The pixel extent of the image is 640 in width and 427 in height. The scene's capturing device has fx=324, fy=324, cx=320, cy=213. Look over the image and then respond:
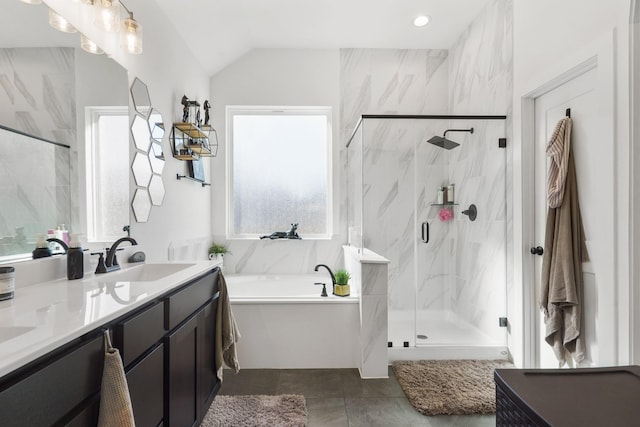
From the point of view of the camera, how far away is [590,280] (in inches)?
71.7

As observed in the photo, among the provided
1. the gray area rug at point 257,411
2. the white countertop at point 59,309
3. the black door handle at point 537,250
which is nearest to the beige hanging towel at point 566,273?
the black door handle at point 537,250

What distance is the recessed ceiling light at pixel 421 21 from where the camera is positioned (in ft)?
10.1

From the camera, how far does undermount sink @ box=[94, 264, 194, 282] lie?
5.29 ft

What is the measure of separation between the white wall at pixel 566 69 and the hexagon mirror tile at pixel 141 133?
101 inches

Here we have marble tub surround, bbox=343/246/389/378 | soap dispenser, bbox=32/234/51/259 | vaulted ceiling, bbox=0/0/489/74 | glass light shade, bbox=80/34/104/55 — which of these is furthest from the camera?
vaulted ceiling, bbox=0/0/489/74

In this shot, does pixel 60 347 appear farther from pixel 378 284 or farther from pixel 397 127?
pixel 397 127

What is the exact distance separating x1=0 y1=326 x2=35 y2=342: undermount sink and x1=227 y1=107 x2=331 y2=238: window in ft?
9.32

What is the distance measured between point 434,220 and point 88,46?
307cm

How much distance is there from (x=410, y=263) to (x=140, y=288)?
2.71 m

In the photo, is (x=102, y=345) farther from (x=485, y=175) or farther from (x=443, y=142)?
(x=443, y=142)

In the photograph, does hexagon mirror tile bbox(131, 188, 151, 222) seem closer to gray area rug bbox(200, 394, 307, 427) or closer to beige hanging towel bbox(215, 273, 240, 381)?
beige hanging towel bbox(215, 273, 240, 381)

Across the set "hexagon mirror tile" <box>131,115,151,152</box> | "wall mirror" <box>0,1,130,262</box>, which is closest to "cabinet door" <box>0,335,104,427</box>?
"wall mirror" <box>0,1,130,262</box>

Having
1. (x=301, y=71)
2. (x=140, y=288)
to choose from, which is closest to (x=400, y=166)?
(x=301, y=71)

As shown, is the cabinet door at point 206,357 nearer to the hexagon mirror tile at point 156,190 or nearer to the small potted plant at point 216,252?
the hexagon mirror tile at point 156,190
